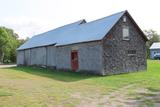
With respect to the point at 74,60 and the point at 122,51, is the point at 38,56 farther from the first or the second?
the point at 122,51

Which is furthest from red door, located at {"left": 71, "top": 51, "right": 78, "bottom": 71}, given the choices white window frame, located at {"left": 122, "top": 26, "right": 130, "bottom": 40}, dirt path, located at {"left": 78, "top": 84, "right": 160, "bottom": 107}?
dirt path, located at {"left": 78, "top": 84, "right": 160, "bottom": 107}

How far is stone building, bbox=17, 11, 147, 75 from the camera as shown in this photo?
27.4 meters

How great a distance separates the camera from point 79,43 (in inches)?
1206

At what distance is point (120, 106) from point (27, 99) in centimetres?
439

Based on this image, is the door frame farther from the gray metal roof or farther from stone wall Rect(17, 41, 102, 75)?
the gray metal roof

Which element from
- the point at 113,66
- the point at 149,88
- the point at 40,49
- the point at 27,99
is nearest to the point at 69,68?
the point at 113,66

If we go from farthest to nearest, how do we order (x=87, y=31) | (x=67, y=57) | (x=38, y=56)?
(x=38, y=56)
(x=67, y=57)
(x=87, y=31)

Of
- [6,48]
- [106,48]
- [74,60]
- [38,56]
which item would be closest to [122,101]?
[106,48]

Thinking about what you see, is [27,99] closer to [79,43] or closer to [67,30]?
[79,43]

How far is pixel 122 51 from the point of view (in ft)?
95.0

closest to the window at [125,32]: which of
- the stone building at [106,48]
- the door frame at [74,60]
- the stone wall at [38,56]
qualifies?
the stone building at [106,48]

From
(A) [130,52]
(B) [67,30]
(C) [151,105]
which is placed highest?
(B) [67,30]

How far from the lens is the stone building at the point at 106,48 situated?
2743 centimetres

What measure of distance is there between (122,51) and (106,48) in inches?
92.3
